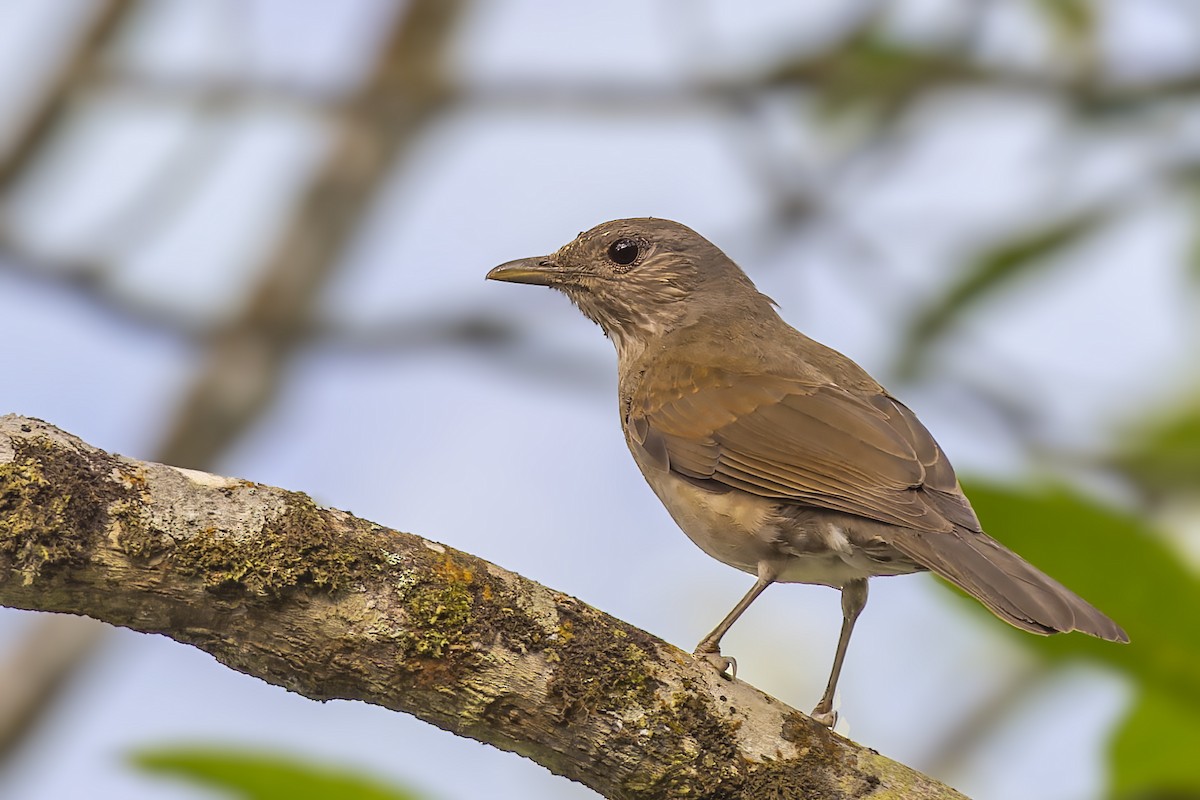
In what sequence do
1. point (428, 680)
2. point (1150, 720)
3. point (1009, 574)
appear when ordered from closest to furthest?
point (428, 680)
point (1150, 720)
point (1009, 574)

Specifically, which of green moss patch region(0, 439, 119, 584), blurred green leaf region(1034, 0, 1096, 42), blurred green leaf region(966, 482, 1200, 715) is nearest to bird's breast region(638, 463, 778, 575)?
blurred green leaf region(966, 482, 1200, 715)

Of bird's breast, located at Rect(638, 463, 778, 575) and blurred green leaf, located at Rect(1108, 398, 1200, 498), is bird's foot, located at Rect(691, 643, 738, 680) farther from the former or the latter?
blurred green leaf, located at Rect(1108, 398, 1200, 498)

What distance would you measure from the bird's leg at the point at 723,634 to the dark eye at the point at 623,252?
79.0 inches

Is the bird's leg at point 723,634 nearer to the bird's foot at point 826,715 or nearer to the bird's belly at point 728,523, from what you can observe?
the bird's belly at point 728,523

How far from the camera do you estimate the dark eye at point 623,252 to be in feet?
19.4

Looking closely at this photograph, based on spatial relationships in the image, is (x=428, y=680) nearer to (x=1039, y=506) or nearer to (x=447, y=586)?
(x=447, y=586)

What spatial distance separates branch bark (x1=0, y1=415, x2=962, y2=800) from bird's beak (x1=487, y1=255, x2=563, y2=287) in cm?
290

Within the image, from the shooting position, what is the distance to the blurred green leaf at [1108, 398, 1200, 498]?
4.79 metres

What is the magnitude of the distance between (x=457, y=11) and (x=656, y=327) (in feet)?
8.94

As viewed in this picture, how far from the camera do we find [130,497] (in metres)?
2.56

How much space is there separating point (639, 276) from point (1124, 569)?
2.83 metres

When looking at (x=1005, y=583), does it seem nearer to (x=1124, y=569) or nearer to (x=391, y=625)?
(x=1124, y=569)

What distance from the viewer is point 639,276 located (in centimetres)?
584

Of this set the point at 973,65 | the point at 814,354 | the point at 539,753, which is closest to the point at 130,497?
the point at 539,753
